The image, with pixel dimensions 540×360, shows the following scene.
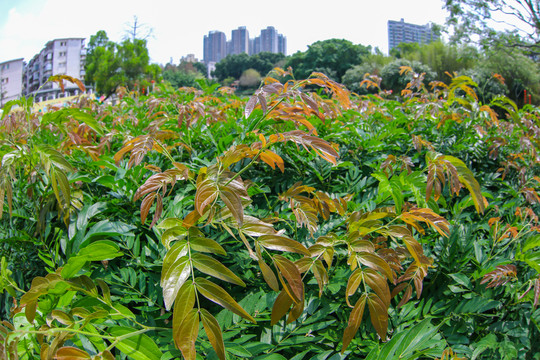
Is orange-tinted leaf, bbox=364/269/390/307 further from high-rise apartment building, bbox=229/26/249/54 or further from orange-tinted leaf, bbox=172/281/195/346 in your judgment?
high-rise apartment building, bbox=229/26/249/54

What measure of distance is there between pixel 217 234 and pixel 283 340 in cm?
39

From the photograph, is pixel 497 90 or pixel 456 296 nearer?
pixel 456 296

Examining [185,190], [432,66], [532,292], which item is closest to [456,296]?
[532,292]

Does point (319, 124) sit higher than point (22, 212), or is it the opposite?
point (319, 124)

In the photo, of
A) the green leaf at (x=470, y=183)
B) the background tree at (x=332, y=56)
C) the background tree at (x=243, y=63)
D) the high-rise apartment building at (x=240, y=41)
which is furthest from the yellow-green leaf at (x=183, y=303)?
the high-rise apartment building at (x=240, y=41)

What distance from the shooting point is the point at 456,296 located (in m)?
1.32

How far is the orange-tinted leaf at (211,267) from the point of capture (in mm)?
748

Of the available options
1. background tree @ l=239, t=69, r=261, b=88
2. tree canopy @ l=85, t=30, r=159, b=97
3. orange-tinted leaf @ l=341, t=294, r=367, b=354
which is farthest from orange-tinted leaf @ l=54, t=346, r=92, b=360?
background tree @ l=239, t=69, r=261, b=88

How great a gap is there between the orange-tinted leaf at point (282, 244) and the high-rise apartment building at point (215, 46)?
164151mm

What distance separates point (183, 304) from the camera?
2.35 feet

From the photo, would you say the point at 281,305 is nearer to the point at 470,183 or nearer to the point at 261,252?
the point at 261,252

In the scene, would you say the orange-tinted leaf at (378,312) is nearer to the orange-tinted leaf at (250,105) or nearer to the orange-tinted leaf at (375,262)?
the orange-tinted leaf at (375,262)

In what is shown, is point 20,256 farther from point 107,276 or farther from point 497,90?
point 497,90

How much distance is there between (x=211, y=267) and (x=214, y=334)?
13cm
